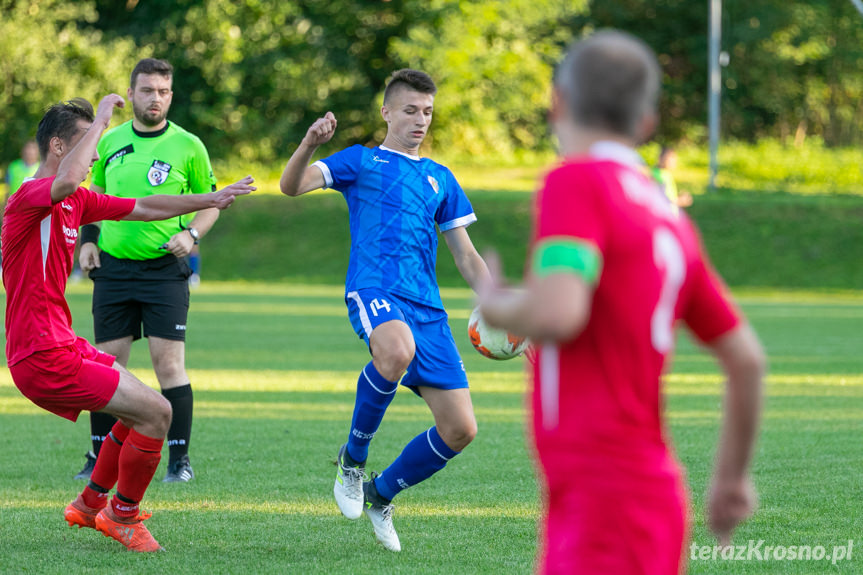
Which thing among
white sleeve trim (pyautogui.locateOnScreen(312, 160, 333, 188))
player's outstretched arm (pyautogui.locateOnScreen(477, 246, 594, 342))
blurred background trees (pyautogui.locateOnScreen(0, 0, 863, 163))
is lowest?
blurred background trees (pyautogui.locateOnScreen(0, 0, 863, 163))

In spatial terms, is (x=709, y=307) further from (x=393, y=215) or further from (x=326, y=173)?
(x=326, y=173)

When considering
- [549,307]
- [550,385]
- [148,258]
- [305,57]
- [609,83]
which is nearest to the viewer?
[549,307]

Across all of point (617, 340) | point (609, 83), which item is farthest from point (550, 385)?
point (609, 83)

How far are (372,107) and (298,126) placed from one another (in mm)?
2790

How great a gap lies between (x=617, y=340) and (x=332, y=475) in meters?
4.70

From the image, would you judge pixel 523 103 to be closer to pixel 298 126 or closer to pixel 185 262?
pixel 298 126

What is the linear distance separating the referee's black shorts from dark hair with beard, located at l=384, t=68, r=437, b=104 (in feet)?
7.10

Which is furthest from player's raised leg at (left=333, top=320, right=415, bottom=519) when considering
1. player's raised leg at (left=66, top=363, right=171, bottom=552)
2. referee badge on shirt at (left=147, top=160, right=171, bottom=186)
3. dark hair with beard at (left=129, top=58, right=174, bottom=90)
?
dark hair with beard at (left=129, top=58, right=174, bottom=90)

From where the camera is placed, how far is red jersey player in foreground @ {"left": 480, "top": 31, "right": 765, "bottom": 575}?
243cm

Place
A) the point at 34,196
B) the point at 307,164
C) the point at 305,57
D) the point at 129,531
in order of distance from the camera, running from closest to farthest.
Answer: the point at 34,196, the point at 129,531, the point at 307,164, the point at 305,57

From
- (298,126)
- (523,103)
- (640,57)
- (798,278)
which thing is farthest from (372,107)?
(640,57)

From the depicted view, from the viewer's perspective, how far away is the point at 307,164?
5.34 metres

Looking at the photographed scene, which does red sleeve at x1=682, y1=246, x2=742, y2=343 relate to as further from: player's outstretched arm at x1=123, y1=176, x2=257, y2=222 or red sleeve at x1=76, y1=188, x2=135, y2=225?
red sleeve at x1=76, y1=188, x2=135, y2=225

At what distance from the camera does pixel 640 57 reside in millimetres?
2434
